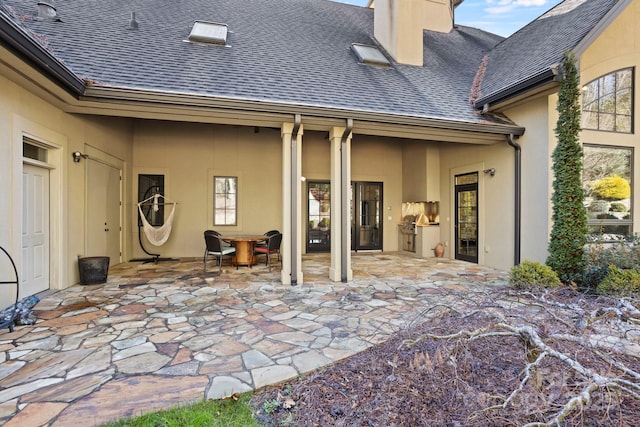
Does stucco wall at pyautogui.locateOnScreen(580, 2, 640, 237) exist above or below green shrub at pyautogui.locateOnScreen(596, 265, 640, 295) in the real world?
above

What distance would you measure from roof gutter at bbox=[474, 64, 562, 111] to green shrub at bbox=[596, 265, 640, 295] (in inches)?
121

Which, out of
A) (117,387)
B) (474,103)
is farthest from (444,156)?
(117,387)

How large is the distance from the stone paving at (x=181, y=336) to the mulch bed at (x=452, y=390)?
270 mm

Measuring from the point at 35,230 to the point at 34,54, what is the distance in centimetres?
244

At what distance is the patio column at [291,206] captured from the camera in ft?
17.2

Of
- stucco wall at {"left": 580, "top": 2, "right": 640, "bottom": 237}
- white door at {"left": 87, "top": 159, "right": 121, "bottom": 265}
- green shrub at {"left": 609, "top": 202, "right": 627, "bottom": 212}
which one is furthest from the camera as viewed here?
green shrub at {"left": 609, "top": 202, "right": 627, "bottom": 212}

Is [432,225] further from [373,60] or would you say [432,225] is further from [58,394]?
[58,394]

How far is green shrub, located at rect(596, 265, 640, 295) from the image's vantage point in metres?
4.23

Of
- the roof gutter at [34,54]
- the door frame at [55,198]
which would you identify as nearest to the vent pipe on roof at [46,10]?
the door frame at [55,198]

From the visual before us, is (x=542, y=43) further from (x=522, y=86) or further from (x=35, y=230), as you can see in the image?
(x=35, y=230)

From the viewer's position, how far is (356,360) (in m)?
2.61

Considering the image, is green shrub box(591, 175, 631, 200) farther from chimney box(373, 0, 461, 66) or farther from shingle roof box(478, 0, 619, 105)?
chimney box(373, 0, 461, 66)

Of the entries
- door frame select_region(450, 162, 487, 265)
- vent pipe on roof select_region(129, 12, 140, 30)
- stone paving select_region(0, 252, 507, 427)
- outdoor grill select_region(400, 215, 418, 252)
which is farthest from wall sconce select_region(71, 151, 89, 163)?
door frame select_region(450, 162, 487, 265)

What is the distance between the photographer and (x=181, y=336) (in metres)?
3.12
